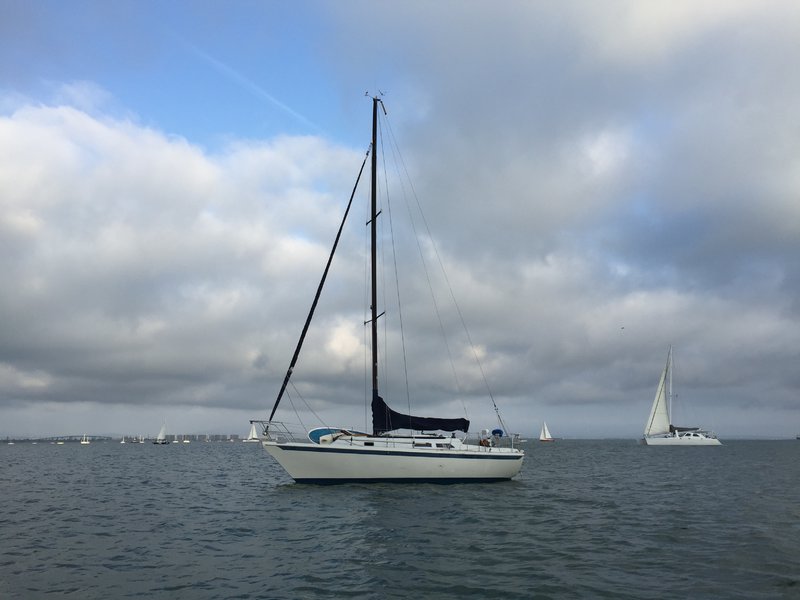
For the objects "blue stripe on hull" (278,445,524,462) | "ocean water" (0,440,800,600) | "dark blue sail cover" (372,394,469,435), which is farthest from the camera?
"dark blue sail cover" (372,394,469,435)

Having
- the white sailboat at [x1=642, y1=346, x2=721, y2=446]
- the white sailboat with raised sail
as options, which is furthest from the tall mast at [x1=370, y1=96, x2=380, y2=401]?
the white sailboat at [x1=642, y1=346, x2=721, y2=446]

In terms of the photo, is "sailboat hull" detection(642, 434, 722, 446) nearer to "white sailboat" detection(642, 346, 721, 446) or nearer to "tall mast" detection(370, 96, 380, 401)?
"white sailboat" detection(642, 346, 721, 446)

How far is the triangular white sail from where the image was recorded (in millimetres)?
107250

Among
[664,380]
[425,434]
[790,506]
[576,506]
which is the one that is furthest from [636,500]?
[664,380]

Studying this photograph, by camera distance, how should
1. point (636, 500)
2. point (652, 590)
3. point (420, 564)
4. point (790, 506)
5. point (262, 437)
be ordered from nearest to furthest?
point (652, 590) → point (420, 564) → point (790, 506) → point (636, 500) → point (262, 437)

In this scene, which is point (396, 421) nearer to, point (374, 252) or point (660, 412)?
point (374, 252)

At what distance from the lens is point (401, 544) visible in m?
16.8

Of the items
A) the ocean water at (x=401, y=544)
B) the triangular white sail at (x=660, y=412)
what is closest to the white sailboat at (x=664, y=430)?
the triangular white sail at (x=660, y=412)

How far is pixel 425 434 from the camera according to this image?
31609 mm

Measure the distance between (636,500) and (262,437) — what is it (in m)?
19.9

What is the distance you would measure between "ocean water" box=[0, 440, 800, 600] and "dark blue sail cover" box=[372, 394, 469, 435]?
3.21 meters

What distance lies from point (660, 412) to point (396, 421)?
9687 cm

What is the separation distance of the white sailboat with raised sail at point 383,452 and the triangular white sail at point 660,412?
8705 centimetres

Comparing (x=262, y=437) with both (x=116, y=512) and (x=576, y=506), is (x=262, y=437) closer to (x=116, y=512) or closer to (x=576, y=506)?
(x=116, y=512)
